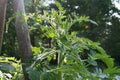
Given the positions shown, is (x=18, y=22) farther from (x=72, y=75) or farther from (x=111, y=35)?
(x=111, y=35)

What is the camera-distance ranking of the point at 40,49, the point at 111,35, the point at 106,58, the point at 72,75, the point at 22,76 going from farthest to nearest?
the point at 111,35
the point at 22,76
the point at 40,49
the point at 72,75
the point at 106,58

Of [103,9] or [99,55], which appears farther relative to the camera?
[103,9]

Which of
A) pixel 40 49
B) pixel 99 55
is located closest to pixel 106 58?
pixel 99 55

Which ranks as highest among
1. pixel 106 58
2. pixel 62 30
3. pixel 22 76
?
pixel 62 30

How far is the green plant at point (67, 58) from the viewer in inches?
58.4

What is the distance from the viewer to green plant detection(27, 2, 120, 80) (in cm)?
148

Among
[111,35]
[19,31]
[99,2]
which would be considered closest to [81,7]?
[99,2]

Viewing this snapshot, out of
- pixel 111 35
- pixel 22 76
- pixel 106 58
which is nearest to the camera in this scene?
pixel 106 58

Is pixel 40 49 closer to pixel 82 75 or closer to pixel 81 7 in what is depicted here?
pixel 82 75

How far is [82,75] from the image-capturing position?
4.93 ft

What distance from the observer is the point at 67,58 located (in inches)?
60.2

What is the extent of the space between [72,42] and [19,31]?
0.69 meters

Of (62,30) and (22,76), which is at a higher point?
(62,30)

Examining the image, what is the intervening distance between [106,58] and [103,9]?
1482 centimetres
